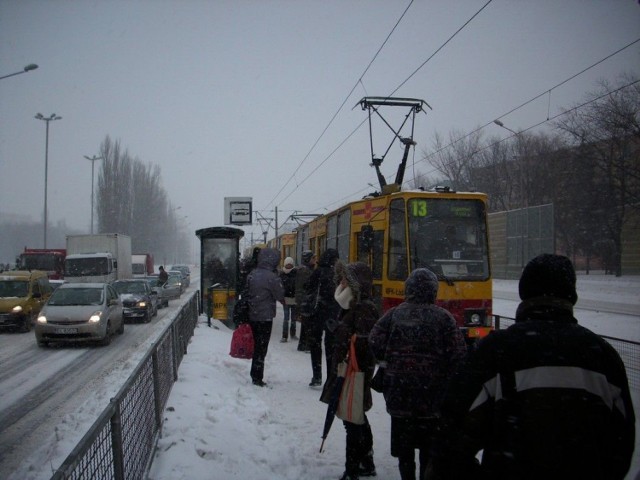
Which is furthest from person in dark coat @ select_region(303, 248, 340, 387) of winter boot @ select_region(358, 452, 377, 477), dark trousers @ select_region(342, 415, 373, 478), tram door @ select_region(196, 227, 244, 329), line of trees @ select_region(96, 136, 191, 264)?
line of trees @ select_region(96, 136, 191, 264)

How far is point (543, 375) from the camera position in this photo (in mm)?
1962

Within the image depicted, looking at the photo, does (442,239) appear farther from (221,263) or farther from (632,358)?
(221,263)

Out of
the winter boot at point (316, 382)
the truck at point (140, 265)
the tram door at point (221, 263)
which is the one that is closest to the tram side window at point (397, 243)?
the winter boot at point (316, 382)

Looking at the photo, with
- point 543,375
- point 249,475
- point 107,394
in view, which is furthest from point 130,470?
point 107,394

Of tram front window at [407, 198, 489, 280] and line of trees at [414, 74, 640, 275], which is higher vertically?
line of trees at [414, 74, 640, 275]

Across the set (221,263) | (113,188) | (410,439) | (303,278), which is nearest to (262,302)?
(410,439)

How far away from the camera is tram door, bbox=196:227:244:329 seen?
16250 millimetres

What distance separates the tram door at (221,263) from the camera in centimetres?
1625

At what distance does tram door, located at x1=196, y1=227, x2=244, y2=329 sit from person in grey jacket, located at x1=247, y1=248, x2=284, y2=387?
863 cm

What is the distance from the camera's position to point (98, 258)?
24.4 meters

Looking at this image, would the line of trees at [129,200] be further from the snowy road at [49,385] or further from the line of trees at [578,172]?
the snowy road at [49,385]

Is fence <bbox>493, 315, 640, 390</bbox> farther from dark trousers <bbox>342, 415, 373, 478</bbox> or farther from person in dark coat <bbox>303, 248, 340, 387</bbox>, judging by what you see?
dark trousers <bbox>342, 415, 373, 478</bbox>

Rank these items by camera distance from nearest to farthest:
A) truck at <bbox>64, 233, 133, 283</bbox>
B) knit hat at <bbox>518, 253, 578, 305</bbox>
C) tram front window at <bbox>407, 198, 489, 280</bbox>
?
knit hat at <bbox>518, 253, 578, 305</bbox>
tram front window at <bbox>407, 198, 489, 280</bbox>
truck at <bbox>64, 233, 133, 283</bbox>

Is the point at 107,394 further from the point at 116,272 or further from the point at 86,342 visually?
the point at 116,272
